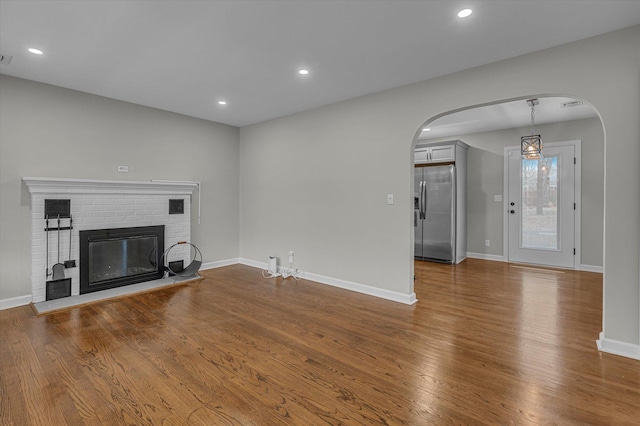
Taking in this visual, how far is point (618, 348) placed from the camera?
2.38m

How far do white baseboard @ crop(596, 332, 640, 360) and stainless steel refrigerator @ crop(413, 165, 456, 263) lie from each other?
324 cm

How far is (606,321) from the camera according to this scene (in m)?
2.44

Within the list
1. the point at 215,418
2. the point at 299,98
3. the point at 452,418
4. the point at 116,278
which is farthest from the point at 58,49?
the point at 452,418

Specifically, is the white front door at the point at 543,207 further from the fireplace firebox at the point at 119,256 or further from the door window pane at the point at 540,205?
the fireplace firebox at the point at 119,256

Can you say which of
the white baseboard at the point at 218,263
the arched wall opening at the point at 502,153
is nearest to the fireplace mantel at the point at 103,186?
the white baseboard at the point at 218,263

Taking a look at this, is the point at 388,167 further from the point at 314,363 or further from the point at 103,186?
the point at 103,186

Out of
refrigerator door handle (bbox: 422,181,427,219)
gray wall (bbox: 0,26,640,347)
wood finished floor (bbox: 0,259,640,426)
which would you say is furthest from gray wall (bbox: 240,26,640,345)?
refrigerator door handle (bbox: 422,181,427,219)

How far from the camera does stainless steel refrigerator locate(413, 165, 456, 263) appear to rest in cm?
567

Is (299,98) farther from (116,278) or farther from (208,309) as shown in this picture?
(116,278)

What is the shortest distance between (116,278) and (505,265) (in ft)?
20.7

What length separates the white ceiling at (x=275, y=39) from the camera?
2154 millimetres

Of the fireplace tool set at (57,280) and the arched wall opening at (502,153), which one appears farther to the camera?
the arched wall opening at (502,153)

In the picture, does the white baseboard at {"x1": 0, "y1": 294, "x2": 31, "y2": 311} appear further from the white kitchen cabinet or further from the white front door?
the white front door

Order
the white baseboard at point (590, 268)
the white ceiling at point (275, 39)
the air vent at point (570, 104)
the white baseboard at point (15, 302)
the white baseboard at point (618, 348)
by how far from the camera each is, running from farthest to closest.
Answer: the white baseboard at point (590, 268), the air vent at point (570, 104), the white baseboard at point (15, 302), the white baseboard at point (618, 348), the white ceiling at point (275, 39)
